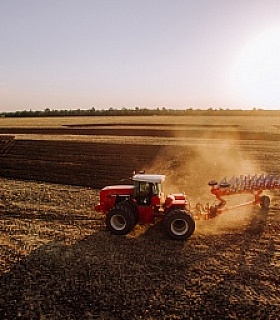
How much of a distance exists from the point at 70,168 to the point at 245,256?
14.2 metres

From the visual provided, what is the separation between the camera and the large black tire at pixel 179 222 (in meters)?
10.2

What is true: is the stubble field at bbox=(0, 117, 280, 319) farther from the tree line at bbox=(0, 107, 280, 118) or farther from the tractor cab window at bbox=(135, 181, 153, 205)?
the tree line at bbox=(0, 107, 280, 118)

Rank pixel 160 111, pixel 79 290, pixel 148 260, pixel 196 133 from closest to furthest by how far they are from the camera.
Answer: pixel 79 290 → pixel 148 260 → pixel 196 133 → pixel 160 111

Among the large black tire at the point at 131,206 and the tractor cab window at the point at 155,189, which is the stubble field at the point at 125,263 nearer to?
the large black tire at the point at 131,206

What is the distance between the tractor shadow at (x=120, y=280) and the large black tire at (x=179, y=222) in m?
0.25

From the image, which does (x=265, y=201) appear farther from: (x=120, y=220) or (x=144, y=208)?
(x=120, y=220)

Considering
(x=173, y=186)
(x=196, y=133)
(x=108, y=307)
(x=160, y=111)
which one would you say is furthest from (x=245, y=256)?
(x=160, y=111)

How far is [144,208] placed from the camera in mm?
10875

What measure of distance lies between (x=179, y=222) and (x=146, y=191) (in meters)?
1.46

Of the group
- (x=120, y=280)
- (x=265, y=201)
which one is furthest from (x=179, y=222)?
(x=265, y=201)

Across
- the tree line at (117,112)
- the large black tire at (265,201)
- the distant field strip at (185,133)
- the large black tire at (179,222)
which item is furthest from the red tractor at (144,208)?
the tree line at (117,112)

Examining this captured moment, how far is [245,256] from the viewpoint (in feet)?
31.0

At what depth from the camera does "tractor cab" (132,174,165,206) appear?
1088 centimetres

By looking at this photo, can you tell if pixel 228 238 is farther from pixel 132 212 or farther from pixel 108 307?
pixel 108 307
